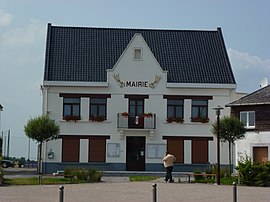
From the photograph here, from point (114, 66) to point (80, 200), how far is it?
2787 centimetres

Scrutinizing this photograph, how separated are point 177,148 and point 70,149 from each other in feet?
27.8

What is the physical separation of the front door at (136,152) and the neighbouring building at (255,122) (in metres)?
7.82

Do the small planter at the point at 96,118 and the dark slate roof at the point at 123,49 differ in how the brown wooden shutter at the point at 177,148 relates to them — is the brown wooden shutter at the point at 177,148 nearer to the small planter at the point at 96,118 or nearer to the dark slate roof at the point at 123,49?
the dark slate roof at the point at 123,49

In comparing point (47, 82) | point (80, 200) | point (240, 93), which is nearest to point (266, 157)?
point (240, 93)

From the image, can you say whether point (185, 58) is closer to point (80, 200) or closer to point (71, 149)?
point (71, 149)

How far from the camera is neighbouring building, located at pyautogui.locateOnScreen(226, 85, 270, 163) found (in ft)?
136

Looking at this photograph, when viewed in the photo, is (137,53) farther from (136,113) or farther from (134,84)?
(136,113)

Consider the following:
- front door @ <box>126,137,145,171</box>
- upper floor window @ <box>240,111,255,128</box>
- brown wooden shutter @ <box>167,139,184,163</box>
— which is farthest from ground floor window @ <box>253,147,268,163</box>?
front door @ <box>126,137,145,171</box>

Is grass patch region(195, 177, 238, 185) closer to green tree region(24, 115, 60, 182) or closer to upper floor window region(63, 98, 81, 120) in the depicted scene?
green tree region(24, 115, 60, 182)

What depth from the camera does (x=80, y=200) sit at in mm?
20078

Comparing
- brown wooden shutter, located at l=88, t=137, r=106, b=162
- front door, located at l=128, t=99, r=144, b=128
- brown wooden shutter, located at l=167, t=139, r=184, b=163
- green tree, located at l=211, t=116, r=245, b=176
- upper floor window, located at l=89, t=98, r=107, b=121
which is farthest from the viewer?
upper floor window, located at l=89, t=98, r=107, b=121

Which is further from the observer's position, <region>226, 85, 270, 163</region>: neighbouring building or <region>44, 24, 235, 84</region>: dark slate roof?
<region>44, 24, 235, 84</region>: dark slate roof

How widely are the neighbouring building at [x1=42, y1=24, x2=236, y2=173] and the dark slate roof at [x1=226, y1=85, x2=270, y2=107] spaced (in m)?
4.11

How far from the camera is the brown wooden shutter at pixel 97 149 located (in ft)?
151
